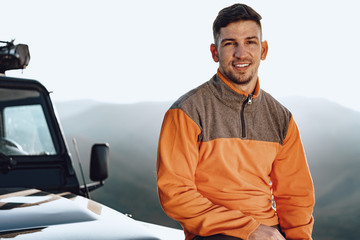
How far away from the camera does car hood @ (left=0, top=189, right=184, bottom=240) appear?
1670 millimetres

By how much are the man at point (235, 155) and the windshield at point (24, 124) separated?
1632 mm

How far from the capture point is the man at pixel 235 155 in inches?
68.7

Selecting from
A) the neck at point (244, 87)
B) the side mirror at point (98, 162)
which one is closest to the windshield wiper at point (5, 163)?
the side mirror at point (98, 162)

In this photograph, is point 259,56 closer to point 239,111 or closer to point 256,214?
point 239,111

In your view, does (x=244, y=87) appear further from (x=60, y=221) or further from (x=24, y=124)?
(x=24, y=124)

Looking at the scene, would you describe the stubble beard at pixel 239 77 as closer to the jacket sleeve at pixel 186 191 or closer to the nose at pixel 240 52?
the nose at pixel 240 52

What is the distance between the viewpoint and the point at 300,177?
6.84ft

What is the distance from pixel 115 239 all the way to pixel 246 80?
0.84m

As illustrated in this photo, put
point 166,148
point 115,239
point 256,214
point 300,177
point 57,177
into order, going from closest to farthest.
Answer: point 115,239
point 166,148
point 256,214
point 300,177
point 57,177

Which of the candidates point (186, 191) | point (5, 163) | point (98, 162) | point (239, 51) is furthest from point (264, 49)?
point (5, 163)

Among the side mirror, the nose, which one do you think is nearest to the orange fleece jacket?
the nose

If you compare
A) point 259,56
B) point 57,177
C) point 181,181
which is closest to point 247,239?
point 181,181

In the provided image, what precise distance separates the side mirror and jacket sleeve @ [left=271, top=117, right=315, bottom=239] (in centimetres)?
139

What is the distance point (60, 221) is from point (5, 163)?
1151 millimetres
